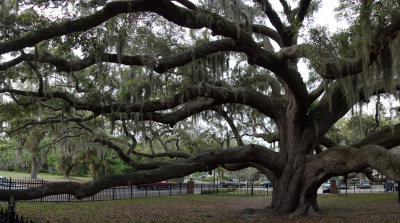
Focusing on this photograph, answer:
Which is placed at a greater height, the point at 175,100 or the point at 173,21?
the point at 173,21

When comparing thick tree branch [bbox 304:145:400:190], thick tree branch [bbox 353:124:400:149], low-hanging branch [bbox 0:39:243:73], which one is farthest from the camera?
thick tree branch [bbox 353:124:400:149]

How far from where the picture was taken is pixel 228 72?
12906mm

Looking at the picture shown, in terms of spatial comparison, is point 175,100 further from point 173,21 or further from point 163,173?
point 173,21

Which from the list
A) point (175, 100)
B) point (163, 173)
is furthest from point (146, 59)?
point (163, 173)

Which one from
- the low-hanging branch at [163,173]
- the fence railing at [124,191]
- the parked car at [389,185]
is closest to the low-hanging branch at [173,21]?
the low-hanging branch at [163,173]

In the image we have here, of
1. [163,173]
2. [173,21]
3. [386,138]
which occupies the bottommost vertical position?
[163,173]

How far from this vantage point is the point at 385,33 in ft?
22.2

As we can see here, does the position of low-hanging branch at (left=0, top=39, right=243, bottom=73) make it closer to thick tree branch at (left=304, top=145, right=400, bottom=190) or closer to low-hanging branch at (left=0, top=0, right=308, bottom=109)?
low-hanging branch at (left=0, top=0, right=308, bottom=109)

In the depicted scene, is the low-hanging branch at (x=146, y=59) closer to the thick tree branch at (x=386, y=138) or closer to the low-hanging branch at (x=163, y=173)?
the low-hanging branch at (x=163, y=173)

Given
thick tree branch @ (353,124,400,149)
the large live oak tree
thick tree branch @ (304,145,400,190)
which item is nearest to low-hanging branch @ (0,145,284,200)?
the large live oak tree

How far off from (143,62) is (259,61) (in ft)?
9.90

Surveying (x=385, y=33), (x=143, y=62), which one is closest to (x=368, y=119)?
(x=385, y=33)

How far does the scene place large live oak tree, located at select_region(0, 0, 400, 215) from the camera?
6953 mm

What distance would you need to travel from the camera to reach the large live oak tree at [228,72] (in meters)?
6.95
